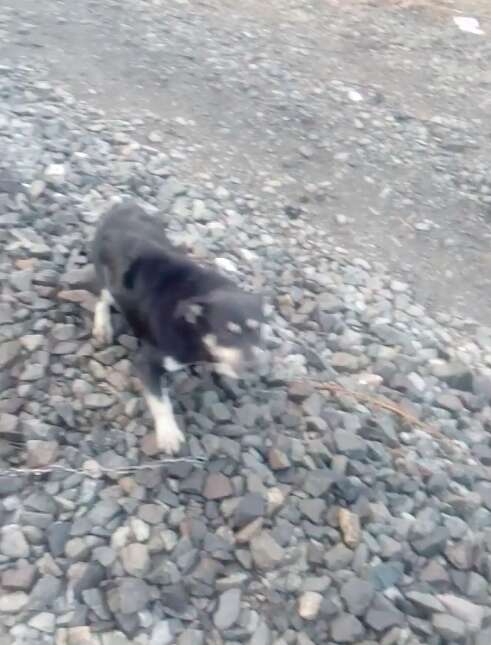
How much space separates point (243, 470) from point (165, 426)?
42cm

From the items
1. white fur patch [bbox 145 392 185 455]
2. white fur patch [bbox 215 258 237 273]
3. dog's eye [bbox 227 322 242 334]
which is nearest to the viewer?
dog's eye [bbox 227 322 242 334]

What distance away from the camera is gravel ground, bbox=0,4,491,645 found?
381cm

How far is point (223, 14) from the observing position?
9.09 m

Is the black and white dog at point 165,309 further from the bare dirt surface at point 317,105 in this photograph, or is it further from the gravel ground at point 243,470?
the bare dirt surface at point 317,105

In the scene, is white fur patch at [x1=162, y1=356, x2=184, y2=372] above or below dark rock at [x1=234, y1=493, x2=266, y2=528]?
above

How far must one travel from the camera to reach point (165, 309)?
427cm

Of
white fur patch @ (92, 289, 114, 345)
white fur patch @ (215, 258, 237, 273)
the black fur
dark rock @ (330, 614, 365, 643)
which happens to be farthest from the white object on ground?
dark rock @ (330, 614, 365, 643)

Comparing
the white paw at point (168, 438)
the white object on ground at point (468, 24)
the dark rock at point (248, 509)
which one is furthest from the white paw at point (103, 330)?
the white object on ground at point (468, 24)

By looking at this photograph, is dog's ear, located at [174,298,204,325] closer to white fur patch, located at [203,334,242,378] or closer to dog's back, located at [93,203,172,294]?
white fur patch, located at [203,334,242,378]

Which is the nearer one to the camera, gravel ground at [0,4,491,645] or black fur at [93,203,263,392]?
gravel ground at [0,4,491,645]

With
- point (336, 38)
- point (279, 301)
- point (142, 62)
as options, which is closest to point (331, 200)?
point (279, 301)

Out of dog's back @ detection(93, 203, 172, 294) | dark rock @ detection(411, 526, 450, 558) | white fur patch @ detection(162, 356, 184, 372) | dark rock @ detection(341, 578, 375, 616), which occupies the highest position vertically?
dog's back @ detection(93, 203, 172, 294)

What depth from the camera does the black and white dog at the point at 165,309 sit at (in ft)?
13.1

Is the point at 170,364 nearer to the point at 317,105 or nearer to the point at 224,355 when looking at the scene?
the point at 224,355
